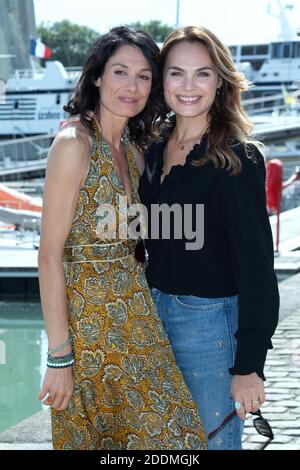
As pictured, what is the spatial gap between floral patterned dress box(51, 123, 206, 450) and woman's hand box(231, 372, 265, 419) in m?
0.12

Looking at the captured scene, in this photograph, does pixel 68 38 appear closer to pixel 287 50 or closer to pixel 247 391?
pixel 287 50

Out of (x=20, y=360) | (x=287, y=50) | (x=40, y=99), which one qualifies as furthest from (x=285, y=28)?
(x=20, y=360)

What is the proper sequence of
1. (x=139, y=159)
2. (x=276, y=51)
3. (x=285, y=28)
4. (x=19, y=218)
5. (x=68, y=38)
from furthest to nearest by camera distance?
(x=68, y=38)
(x=276, y=51)
(x=285, y=28)
(x=19, y=218)
(x=139, y=159)

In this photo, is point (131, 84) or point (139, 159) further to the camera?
point (139, 159)

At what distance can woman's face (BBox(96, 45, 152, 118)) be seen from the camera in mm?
2537

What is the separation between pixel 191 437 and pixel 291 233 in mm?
11364

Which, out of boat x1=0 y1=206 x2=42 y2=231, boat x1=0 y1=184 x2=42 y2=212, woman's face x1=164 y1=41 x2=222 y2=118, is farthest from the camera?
boat x1=0 y1=184 x2=42 y2=212

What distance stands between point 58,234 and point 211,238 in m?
0.37

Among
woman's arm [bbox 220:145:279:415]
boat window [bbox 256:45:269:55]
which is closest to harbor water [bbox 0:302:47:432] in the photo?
woman's arm [bbox 220:145:279:415]

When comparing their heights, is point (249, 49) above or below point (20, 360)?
below

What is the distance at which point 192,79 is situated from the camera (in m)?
2.50

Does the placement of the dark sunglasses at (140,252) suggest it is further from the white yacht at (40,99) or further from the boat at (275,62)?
the white yacht at (40,99)

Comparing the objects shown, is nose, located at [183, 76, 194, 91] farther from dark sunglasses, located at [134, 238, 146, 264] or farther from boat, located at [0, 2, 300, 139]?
boat, located at [0, 2, 300, 139]
